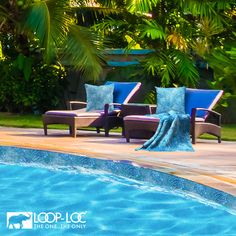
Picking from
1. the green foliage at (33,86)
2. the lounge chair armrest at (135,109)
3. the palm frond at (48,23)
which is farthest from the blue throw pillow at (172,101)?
the green foliage at (33,86)

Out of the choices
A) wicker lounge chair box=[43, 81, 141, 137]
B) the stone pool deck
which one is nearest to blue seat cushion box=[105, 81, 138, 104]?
wicker lounge chair box=[43, 81, 141, 137]

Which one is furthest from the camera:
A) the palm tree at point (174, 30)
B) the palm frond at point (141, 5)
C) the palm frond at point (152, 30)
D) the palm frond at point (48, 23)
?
the palm tree at point (174, 30)

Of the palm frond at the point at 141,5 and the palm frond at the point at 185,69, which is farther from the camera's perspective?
the palm frond at the point at 185,69

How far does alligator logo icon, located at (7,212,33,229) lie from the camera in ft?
19.1

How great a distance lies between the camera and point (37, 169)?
8.95 m

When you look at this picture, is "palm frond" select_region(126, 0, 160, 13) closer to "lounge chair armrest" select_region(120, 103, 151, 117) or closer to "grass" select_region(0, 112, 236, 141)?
"grass" select_region(0, 112, 236, 141)

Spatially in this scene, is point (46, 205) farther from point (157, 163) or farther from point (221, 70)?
point (221, 70)

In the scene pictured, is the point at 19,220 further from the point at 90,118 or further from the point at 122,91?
the point at 122,91

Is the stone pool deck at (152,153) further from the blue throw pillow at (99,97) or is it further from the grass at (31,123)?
the grass at (31,123)

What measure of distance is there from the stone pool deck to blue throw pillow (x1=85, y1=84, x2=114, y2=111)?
509 mm

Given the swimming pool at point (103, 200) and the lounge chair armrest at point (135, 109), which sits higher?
the lounge chair armrest at point (135, 109)

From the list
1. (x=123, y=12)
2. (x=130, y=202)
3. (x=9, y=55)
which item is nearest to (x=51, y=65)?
(x=9, y=55)

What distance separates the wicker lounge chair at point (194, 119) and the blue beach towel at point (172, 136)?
1.84 ft

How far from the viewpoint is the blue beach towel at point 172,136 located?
10406mm
